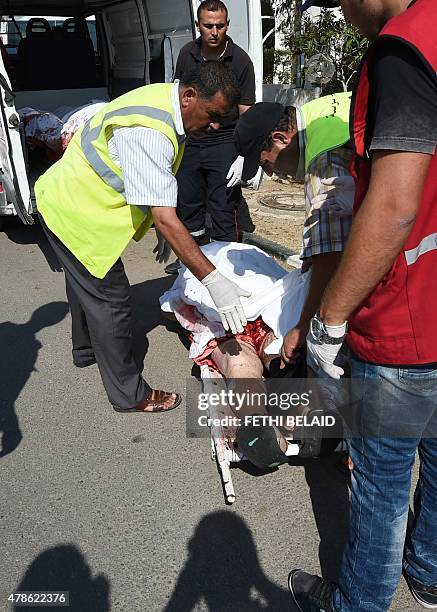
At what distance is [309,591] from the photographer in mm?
1900

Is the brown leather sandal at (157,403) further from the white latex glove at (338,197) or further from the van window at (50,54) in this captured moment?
the van window at (50,54)

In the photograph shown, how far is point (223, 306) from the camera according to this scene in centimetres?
245

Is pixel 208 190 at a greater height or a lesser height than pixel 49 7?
lesser

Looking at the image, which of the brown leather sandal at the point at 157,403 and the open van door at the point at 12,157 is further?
the open van door at the point at 12,157

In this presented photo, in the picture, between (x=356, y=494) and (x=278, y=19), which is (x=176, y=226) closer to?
(x=356, y=494)

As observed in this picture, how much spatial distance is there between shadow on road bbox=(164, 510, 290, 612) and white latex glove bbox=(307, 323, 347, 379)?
864 millimetres

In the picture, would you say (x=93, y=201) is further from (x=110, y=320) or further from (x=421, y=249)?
(x=421, y=249)

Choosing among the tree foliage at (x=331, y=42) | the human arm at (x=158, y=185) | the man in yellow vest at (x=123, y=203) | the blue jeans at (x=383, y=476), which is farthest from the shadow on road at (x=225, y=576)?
the tree foliage at (x=331, y=42)

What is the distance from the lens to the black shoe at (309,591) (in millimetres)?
1848

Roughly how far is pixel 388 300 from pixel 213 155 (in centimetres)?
325

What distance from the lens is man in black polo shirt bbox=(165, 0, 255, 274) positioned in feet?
14.2

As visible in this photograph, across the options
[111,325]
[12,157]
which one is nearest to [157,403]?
[111,325]

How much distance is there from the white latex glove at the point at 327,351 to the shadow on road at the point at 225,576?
86cm

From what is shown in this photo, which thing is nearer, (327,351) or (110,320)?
(327,351)
